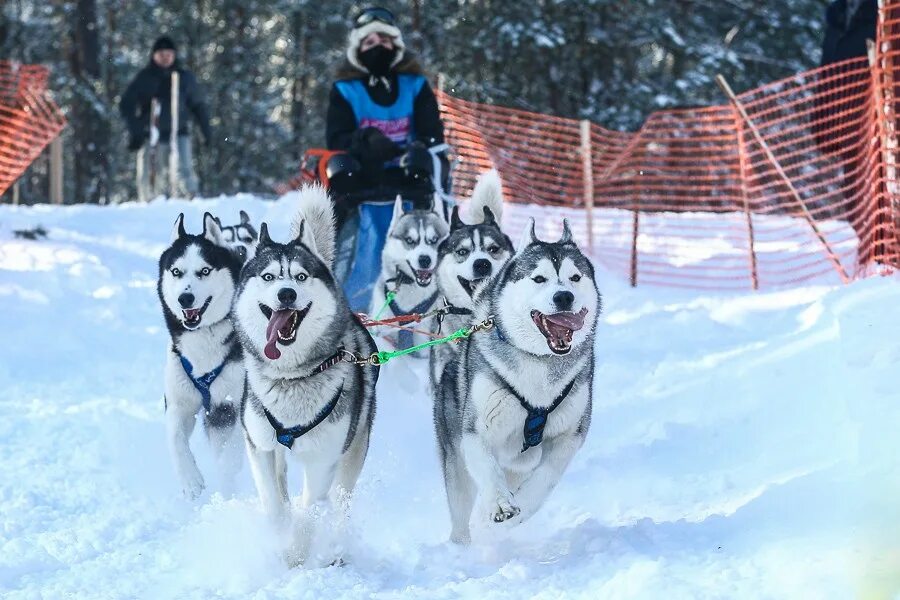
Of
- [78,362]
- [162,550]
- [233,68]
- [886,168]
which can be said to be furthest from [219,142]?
[162,550]

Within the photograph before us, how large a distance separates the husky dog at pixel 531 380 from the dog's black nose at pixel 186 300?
1179 mm

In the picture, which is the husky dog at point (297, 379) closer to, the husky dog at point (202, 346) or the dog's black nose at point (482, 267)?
the husky dog at point (202, 346)

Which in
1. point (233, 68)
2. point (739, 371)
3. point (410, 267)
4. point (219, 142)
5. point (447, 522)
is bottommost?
point (447, 522)

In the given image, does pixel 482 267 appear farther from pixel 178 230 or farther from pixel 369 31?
pixel 369 31

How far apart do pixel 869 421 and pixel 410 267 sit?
8.11ft

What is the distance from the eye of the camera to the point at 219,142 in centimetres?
2380

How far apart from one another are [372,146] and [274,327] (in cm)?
220

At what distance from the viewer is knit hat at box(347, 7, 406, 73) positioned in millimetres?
5566

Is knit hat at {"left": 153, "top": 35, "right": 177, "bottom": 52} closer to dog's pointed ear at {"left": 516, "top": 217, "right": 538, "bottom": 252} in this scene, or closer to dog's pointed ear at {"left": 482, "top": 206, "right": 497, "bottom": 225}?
dog's pointed ear at {"left": 482, "top": 206, "right": 497, "bottom": 225}

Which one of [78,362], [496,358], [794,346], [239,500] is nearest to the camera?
[496,358]

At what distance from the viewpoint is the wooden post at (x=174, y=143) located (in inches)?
489

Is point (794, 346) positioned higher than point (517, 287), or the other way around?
point (517, 287)

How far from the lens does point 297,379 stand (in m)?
3.39

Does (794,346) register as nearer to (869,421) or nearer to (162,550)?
(869,421)
